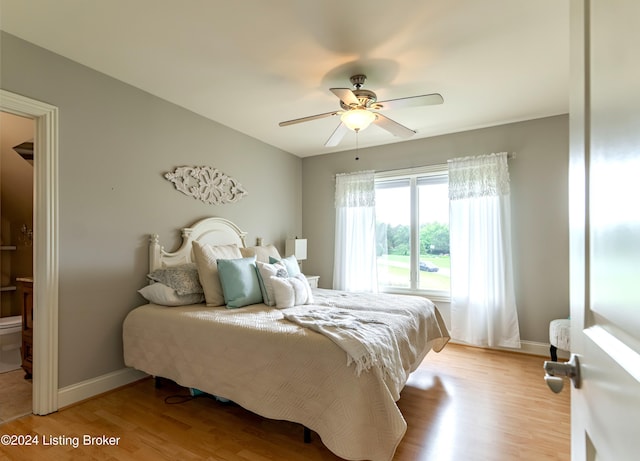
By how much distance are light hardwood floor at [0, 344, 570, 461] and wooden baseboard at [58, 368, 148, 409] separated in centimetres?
5

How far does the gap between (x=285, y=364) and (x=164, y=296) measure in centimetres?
138

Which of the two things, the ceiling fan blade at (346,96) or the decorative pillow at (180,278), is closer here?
the ceiling fan blade at (346,96)

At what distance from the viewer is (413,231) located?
429cm

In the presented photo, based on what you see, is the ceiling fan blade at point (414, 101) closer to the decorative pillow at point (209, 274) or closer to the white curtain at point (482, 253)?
the white curtain at point (482, 253)

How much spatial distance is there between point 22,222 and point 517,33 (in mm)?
5887

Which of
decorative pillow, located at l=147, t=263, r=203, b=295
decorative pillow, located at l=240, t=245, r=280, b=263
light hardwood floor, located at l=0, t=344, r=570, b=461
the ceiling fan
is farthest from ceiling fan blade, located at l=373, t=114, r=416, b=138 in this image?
light hardwood floor, located at l=0, t=344, r=570, b=461

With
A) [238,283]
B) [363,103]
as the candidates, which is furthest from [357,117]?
[238,283]

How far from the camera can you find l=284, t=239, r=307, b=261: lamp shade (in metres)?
4.48

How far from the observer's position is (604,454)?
62 cm

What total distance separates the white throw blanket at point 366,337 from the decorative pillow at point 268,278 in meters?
0.41

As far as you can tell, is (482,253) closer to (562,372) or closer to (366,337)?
(366,337)

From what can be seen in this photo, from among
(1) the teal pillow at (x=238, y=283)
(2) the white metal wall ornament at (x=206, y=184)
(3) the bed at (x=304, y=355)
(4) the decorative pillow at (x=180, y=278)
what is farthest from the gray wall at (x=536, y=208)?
(4) the decorative pillow at (x=180, y=278)

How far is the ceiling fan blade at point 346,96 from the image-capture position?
2.21 metres

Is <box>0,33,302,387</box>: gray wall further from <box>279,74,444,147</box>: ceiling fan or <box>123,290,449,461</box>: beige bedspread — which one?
<box>279,74,444,147</box>: ceiling fan
